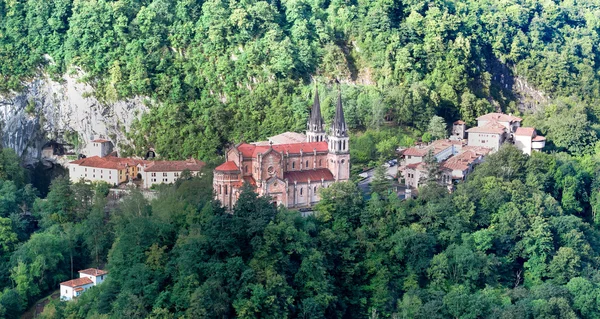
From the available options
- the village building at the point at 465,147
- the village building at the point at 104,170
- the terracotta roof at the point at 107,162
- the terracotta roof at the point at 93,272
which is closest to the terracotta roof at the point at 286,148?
the village building at the point at 465,147

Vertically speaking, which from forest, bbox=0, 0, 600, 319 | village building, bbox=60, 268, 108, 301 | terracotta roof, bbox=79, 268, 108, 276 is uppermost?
forest, bbox=0, 0, 600, 319

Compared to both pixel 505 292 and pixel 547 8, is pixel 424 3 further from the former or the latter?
pixel 505 292

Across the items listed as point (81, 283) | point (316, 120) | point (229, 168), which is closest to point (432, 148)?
point (316, 120)

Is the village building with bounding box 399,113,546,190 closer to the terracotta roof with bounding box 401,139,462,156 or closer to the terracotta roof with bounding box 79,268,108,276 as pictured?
the terracotta roof with bounding box 401,139,462,156

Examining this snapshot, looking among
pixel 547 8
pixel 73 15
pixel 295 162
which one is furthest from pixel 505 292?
pixel 547 8

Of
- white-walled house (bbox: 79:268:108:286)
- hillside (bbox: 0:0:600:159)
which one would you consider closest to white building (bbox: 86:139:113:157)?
hillside (bbox: 0:0:600:159)

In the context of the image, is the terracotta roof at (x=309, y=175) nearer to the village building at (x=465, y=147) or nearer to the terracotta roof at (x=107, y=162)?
the village building at (x=465, y=147)
